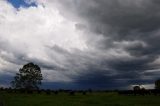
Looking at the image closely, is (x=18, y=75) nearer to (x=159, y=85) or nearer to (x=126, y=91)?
(x=126, y=91)

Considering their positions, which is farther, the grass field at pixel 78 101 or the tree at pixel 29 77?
the tree at pixel 29 77

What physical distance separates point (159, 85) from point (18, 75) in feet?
301

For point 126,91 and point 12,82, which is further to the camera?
point 126,91

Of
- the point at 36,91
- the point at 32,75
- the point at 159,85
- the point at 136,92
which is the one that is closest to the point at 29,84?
the point at 32,75

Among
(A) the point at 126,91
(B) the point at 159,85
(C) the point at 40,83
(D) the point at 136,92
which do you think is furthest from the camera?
(B) the point at 159,85

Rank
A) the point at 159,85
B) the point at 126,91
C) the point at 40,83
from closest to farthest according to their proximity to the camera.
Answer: the point at 40,83 → the point at 126,91 → the point at 159,85

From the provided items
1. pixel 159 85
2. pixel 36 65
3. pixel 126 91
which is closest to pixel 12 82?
pixel 36 65

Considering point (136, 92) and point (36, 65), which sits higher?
point (36, 65)

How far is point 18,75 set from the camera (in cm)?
14612

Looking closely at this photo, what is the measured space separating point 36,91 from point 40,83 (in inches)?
665

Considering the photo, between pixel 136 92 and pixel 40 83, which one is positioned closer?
pixel 40 83

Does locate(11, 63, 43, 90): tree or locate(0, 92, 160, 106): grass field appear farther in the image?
locate(11, 63, 43, 90): tree

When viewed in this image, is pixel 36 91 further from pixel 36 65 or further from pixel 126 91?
pixel 126 91

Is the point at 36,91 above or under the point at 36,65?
under
